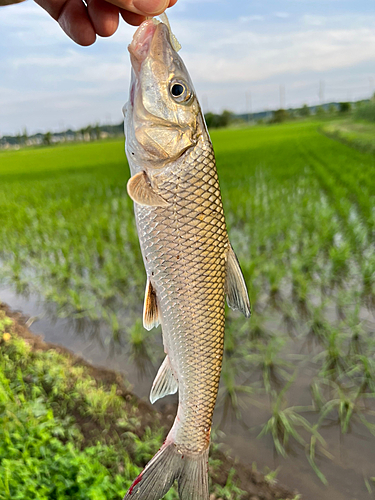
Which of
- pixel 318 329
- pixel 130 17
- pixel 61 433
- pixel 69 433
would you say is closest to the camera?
pixel 130 17

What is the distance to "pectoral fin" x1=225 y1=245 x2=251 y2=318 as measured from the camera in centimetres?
139

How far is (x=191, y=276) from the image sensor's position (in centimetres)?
135

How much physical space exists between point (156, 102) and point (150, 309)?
0.78m

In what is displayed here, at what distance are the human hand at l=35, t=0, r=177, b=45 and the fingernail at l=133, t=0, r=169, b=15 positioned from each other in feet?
1.60

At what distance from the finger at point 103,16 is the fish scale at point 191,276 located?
3.56 ft

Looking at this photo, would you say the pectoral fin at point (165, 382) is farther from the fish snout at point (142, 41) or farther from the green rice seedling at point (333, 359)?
the green rice seedling at point (333, 359)

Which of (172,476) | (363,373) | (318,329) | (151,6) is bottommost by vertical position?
(363,373)

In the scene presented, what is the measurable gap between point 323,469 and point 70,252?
5.40 meters

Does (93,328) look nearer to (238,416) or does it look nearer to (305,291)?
(238,416)

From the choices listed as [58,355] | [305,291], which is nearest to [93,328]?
[58,355]

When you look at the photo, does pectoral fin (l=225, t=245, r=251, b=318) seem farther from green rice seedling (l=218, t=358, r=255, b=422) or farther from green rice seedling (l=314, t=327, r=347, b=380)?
green rice seedling (l=314, t=327, r=347, b=380)

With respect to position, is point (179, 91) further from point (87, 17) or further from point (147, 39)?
point (87, 17)

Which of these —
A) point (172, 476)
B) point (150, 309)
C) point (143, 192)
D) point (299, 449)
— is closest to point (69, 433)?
point (172, 476)

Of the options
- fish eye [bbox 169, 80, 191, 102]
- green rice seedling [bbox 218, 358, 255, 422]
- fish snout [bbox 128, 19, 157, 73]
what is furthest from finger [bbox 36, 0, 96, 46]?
green rice seedling [bbox 218, 358, 255, 422]
